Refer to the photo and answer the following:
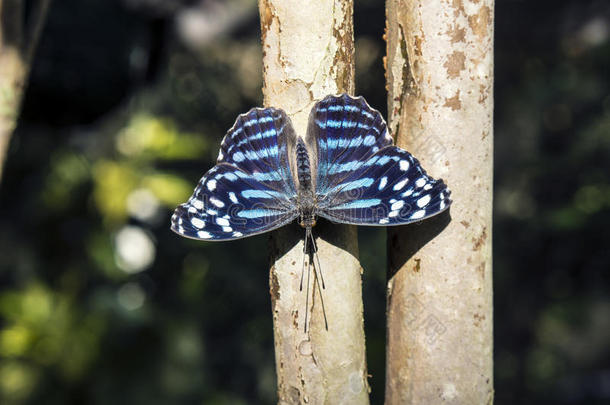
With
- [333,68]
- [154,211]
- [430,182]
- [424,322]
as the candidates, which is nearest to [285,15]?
[333,68]

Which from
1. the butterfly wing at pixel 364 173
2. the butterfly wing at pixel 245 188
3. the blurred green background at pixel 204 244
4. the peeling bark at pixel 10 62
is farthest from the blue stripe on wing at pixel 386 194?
the blurred green background at pixel 204 244

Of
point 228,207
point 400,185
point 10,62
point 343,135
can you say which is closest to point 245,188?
point 228,207

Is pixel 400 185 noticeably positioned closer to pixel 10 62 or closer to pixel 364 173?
pixel 364 173

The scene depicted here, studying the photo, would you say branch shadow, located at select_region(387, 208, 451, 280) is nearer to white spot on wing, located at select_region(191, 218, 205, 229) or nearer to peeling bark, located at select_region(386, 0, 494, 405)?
peeling bark, located at select_region(386, 0, 494, 405)

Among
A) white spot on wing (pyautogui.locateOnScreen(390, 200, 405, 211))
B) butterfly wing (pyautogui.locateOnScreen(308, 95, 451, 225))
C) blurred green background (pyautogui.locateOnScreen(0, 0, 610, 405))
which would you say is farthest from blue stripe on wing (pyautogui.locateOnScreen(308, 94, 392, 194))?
blurred green background (pyautogui.locateOnScreen(0, 0, 610, 405))

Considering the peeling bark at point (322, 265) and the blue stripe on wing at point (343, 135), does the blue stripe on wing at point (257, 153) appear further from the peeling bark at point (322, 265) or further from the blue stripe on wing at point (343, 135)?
the peeling bark at point (322, 265)

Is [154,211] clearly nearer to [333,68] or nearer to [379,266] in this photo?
[379,266]
